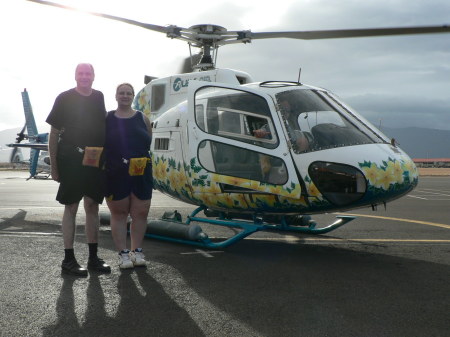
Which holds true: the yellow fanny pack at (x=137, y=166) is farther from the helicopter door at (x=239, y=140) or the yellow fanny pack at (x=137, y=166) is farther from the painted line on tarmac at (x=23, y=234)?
the painted line on tarmac at (x=23, y=234)

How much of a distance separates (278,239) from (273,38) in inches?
140

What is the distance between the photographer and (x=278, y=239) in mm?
7074

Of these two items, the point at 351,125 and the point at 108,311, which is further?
the point at 351,125

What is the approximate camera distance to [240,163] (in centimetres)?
568

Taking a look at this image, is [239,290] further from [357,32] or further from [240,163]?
[357,32]

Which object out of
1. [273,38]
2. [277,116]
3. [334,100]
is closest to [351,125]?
[334,100]

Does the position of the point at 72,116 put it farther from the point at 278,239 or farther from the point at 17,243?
the point at 278,239

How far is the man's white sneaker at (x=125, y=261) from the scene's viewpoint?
482 cm

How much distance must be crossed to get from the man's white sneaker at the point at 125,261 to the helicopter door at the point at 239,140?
159cm

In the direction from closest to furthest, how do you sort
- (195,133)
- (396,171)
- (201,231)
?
(396,171) → (195,133) → (201,231)

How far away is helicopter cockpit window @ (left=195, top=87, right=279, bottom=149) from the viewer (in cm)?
559

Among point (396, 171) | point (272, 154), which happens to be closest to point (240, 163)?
point (272, 154)

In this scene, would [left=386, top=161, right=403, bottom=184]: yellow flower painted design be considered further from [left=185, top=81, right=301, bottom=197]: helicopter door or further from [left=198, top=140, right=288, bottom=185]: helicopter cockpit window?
Result: [left=198, top=140, right=288, bottom=185]: helicopter cockpit window

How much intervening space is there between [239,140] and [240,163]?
295 mm
